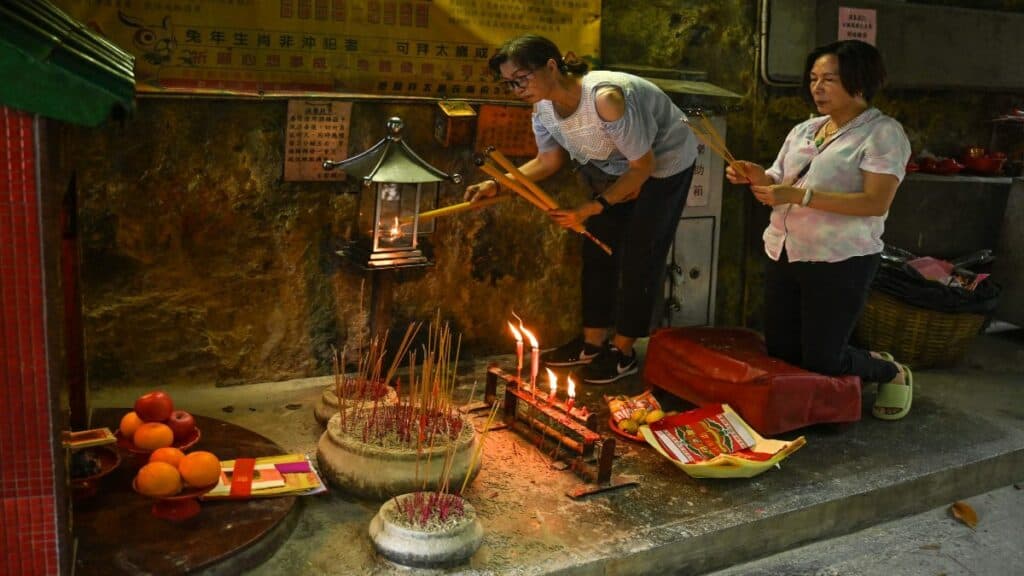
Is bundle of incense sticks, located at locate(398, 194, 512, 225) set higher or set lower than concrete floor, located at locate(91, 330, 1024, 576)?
higher

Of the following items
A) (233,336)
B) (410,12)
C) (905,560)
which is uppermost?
(410,12)

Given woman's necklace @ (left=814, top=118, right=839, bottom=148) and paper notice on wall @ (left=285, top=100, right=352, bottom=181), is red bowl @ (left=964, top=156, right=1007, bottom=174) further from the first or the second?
paper notice on wall @ (left=285, top=100, right=352, bottom=181)

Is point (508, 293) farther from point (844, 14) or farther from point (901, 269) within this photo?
point (844, 14)

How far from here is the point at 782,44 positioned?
6.56 metres

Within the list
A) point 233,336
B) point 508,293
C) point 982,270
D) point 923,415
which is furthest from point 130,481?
point 982,270

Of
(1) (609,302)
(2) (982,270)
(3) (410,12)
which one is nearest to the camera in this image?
(3) (410,12)

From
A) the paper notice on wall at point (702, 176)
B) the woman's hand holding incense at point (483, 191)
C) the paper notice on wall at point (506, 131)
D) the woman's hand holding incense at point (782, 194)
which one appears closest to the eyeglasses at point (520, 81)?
the woman's hand holding incense at point (483, 191)

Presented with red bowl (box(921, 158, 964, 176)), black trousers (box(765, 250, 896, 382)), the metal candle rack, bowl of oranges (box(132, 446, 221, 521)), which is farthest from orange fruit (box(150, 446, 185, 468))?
red bowl (box(921, 158, 964, 176))

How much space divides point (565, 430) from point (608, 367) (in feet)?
3.78

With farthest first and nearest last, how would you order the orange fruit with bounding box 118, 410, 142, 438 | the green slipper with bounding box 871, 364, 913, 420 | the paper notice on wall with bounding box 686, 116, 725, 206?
the paper notice on wall with bounding box 686, 116, 725, 206, the green slipper with bounding box 871, 364, 913, 420, the orange fruit with bounding box 118, 410, 142, 438

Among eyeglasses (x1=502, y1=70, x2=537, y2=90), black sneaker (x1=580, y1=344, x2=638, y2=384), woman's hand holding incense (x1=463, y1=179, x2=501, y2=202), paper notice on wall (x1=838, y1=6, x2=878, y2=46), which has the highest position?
paper notice on wall (x1=838, y1=6, x2=878, y2=46)

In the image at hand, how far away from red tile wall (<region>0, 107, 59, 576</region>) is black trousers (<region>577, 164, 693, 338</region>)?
336cm

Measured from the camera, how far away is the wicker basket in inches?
242

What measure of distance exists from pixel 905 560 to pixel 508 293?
2824 mm
